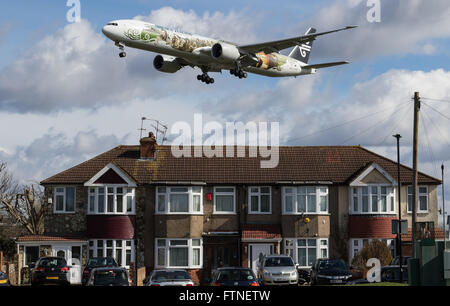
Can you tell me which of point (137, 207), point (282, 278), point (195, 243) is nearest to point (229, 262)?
point (195, 243)

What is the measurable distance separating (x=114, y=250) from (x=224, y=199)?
24.6ft

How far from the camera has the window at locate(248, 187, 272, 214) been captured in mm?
48375

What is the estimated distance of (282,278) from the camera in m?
33.7

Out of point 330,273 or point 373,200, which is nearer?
point 330,273

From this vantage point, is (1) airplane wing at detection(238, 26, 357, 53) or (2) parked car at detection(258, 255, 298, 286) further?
(1) airplane wing at detection(238, 26, 357, 53)

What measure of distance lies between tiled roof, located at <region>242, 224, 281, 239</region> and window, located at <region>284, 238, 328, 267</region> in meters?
0.90

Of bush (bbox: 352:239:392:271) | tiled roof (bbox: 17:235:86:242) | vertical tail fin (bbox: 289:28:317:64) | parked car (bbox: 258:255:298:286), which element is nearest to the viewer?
parked car (bbox: 258:255:298:286)

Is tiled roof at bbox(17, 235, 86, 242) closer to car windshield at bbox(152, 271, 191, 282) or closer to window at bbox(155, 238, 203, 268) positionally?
window at bbox(155, 238, 203, 268)

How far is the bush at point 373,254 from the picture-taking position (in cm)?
4491

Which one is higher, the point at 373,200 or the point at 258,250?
the point at 373,200

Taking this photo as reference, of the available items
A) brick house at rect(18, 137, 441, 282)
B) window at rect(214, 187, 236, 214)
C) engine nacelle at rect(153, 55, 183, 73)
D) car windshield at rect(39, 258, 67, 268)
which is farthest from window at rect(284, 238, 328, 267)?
car windshield at rect(39, 258, 67, 268)

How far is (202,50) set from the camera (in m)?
41.2

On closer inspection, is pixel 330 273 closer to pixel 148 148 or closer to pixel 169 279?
A: pixel 169 279

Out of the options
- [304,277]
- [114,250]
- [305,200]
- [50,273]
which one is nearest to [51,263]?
[50,273]
